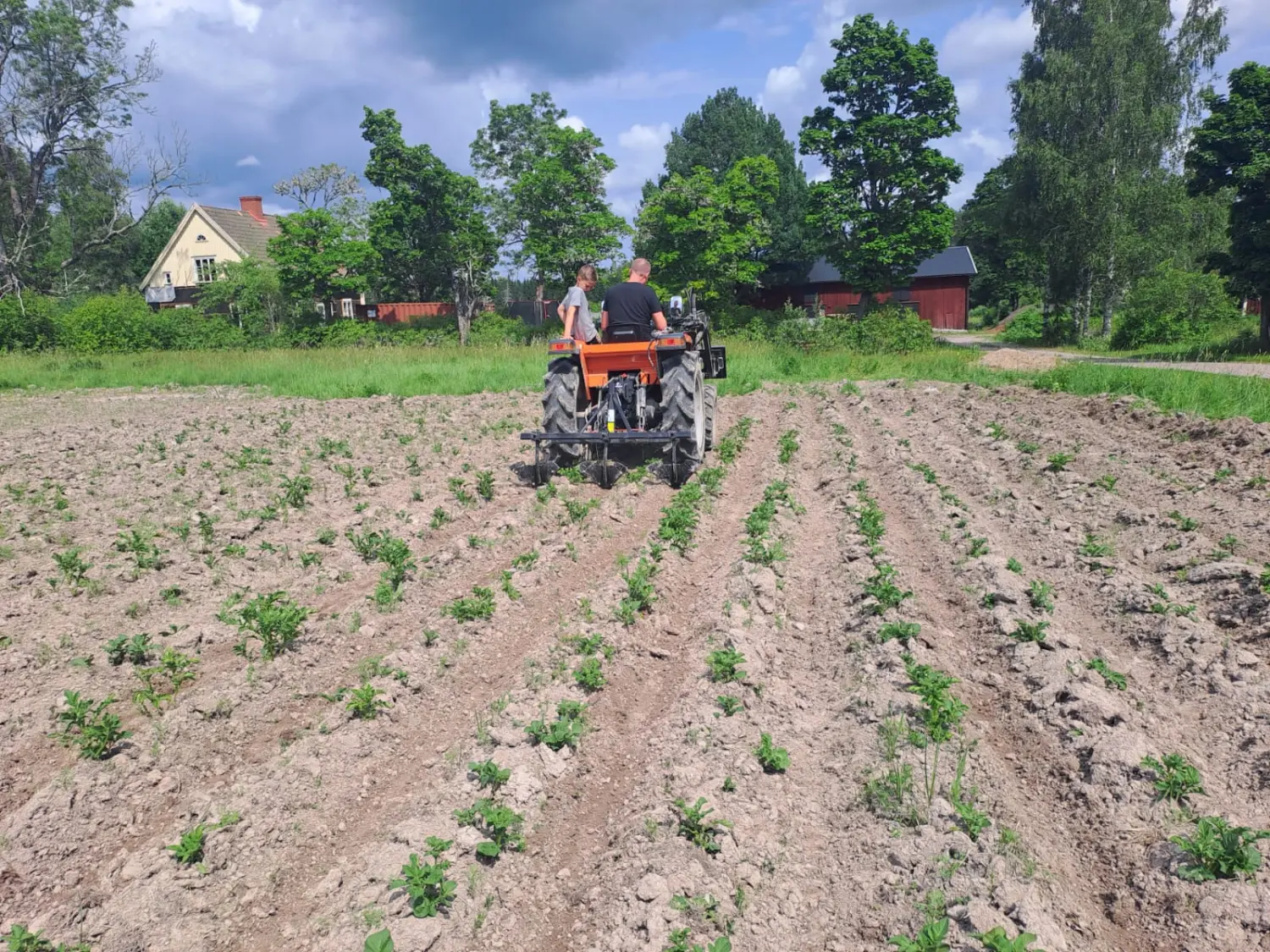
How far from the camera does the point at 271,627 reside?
4.83 m

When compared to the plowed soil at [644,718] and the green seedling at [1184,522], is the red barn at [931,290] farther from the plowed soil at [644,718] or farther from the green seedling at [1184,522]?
the green seedling at [1184,522]

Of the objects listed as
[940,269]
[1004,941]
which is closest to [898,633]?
[1004,941]

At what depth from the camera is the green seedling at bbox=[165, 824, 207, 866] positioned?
3148 millimetres

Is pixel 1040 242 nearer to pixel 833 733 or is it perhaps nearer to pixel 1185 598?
pixel 1185 598

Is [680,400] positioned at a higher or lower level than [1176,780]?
higher

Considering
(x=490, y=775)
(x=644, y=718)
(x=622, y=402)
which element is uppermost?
(x=622, y=402)

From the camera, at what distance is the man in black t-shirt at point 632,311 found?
847 cm

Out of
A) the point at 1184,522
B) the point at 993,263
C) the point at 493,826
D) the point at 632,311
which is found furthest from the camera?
the point at 993,263

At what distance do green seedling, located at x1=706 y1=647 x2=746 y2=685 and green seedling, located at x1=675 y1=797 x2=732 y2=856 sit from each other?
1109 mm

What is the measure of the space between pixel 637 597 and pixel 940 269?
145 ft

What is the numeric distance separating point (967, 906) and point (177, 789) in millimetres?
3304

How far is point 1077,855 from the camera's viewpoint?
3209mm

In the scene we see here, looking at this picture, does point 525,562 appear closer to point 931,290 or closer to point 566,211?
point 566,211

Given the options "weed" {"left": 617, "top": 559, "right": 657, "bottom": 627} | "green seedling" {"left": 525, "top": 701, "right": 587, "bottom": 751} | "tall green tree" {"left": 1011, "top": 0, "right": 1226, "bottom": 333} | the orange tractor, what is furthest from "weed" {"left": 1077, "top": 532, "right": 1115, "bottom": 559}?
"tall green tree" {"left": 1011, "top": 0, "right": 1226, "bottom": 333}
